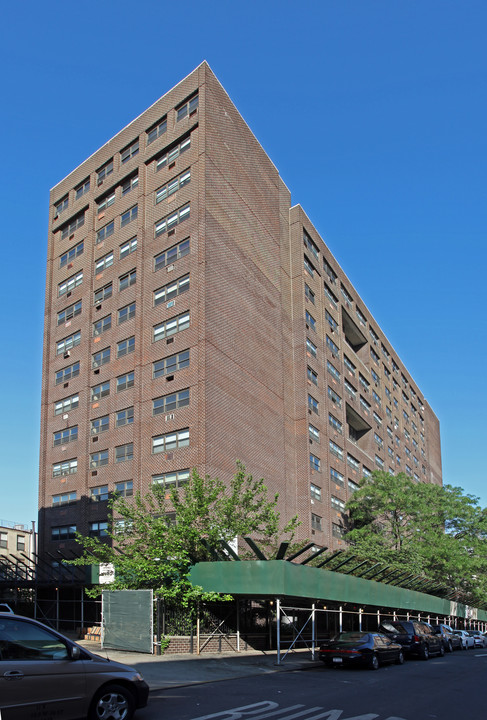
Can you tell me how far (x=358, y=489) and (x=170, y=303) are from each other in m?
27.1

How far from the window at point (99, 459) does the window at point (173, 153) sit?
19.3m

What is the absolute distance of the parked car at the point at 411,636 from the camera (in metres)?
28.5

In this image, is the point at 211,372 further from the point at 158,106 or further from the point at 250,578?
the point at 158,106

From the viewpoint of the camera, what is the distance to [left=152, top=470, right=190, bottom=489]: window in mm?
34853

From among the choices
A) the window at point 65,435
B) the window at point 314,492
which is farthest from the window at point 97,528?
the window at point 314,492

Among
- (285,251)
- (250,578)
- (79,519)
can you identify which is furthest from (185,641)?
(285,251)

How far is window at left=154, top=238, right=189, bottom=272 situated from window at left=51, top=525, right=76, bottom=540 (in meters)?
17.7

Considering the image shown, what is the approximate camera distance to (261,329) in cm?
4331

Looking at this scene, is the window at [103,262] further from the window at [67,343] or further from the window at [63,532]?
the window at [63,532]

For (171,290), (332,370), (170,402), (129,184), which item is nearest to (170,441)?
(170,402)

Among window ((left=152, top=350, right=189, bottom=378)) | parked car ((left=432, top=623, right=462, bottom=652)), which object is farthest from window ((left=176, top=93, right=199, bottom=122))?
parked car ((left=432, top=623, right=462, bottom=652))

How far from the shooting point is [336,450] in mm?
53062

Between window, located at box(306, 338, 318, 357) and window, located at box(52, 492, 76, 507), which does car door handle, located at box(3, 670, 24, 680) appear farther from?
window, located at box(306, 338, 318, 357)

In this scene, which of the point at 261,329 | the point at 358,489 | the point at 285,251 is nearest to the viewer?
the point at 261,329
